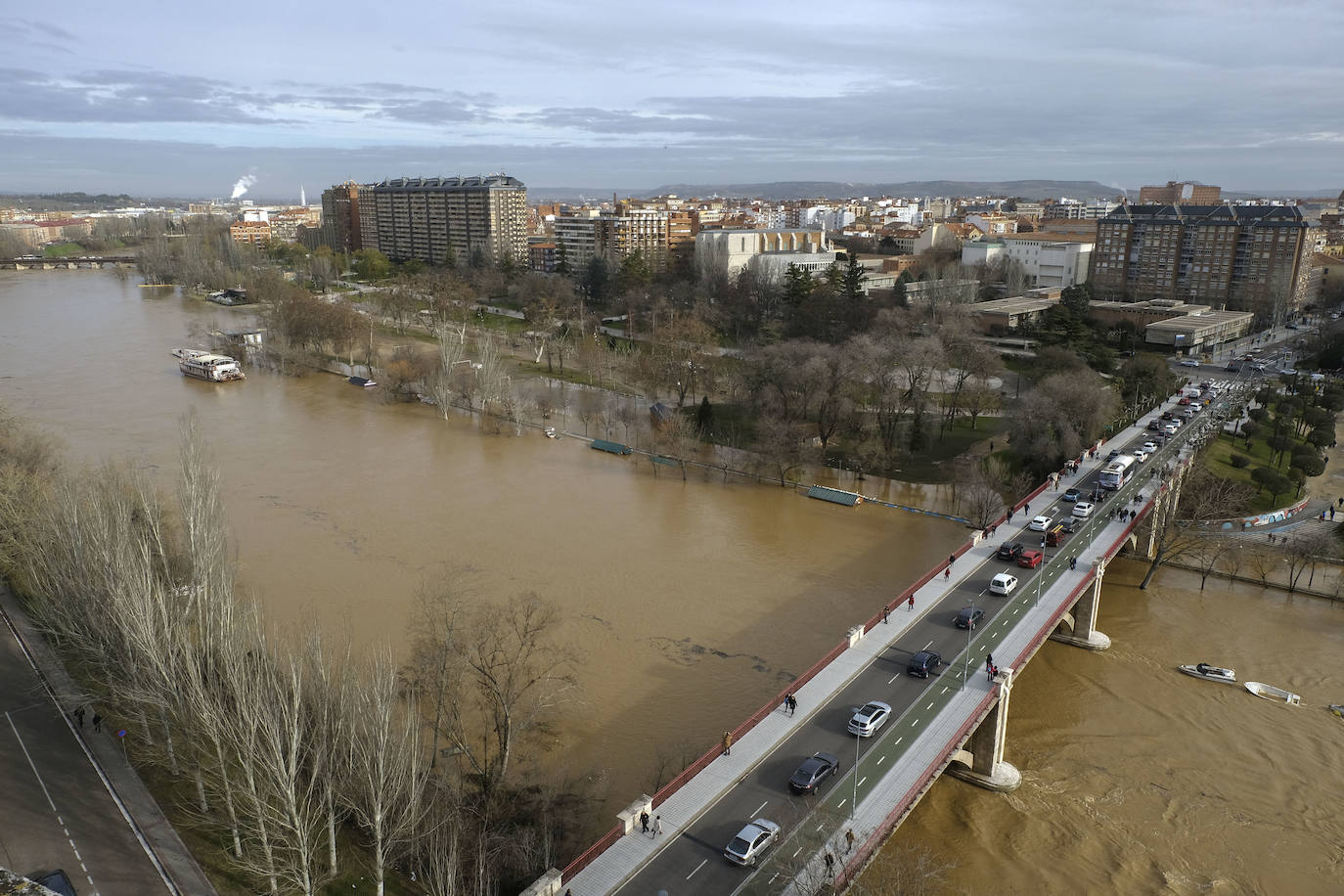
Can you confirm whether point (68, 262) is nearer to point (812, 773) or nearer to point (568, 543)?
point (568, 543)

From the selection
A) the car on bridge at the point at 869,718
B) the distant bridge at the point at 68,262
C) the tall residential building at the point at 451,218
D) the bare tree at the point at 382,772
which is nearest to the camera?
the bare tree at the point at 382,772

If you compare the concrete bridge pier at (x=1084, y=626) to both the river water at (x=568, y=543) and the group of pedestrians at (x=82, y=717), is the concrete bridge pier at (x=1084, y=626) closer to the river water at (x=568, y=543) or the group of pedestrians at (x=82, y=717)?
the river water at (x=568, y=543)

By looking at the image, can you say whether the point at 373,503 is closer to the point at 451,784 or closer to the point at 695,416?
the point at 695,416

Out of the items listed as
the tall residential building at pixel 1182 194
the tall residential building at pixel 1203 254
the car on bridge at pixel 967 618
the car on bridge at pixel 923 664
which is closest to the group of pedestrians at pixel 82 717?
the car on bridge at pixel 923 664

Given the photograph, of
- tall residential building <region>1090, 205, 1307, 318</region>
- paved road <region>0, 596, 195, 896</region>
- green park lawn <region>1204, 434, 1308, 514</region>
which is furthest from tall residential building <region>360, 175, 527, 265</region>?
paved road <region>0, 596, 195, 896</region>

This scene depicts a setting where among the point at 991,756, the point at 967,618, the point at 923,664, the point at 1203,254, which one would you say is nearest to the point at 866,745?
the point at 923,664

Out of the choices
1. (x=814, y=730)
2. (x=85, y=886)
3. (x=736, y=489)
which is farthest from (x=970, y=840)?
(x=736, y=489)
